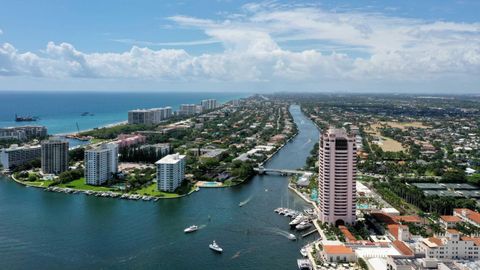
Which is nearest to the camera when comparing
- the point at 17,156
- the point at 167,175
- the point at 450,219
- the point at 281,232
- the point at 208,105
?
the point at 281,232

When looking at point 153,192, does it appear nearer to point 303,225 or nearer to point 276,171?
point 303,225

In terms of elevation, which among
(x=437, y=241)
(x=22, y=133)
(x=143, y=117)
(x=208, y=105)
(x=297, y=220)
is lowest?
(x=297, y=220)

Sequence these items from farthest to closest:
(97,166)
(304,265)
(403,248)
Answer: (97,166), (403,248), (304,265)

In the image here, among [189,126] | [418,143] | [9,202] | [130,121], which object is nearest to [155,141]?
[189,126]

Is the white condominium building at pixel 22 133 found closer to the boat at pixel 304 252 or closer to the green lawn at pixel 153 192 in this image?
the green lawn at pixel 153 192

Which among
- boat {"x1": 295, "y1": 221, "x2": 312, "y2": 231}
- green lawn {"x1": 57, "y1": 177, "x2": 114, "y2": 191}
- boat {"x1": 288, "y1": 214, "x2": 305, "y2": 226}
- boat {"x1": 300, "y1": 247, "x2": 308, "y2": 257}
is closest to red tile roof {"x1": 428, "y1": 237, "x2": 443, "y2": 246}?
boat {"x1": 300, "y1": 247, "x2": 308, "y2": 257}

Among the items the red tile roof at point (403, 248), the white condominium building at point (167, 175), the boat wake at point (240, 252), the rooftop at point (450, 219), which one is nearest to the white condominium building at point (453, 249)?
the red tile roof at point (403, 248)

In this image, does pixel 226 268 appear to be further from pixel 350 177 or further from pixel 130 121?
pixel 130 121

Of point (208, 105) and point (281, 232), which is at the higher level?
point (208, 105)

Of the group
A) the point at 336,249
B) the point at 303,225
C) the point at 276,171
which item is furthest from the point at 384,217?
the point at 276,171
